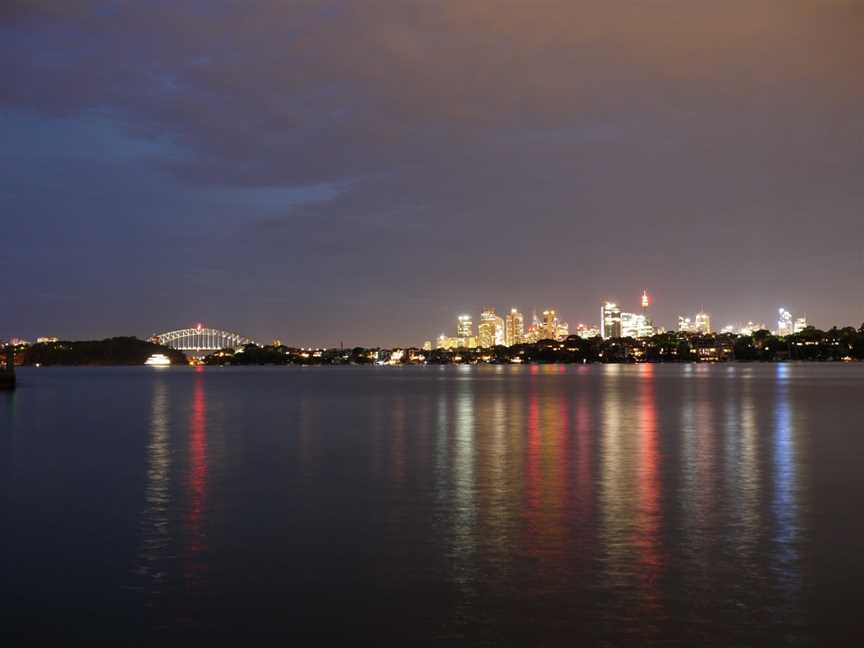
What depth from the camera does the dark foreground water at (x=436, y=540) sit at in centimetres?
1009

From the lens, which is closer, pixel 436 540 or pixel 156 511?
pixel 436 540

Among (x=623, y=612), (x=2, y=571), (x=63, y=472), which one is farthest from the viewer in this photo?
(x=63, y=472)

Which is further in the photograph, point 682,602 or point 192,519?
point 192,519

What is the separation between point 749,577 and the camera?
1191 centimetres

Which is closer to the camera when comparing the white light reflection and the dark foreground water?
the dark foreground water

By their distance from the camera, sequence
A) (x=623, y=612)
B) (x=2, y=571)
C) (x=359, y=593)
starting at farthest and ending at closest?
1. (x=2, y=571)
2. (x=359, y=593)
3. (x=623, y=612)

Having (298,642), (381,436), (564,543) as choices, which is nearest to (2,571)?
(298,642)

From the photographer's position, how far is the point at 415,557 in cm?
1323

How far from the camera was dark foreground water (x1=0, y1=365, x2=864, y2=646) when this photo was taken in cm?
1009

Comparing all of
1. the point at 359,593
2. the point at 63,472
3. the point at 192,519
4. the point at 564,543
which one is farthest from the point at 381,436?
the point at 359,593

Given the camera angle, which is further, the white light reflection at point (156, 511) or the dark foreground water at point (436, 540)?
the white light reflection at point (156, 511)

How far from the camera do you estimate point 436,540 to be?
571 inches

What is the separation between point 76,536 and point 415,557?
6.01 m

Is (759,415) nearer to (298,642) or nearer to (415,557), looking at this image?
(415,557)
